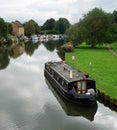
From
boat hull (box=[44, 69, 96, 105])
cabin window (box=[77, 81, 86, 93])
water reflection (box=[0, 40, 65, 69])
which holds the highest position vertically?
cabin window (box=[77, 81, 86, 93])

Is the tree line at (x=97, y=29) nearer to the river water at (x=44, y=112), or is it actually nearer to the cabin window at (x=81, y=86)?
the river water at (x=44, y=112)

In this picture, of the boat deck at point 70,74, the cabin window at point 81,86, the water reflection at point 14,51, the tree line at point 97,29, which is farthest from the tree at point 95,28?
the cabin window at point 81,86

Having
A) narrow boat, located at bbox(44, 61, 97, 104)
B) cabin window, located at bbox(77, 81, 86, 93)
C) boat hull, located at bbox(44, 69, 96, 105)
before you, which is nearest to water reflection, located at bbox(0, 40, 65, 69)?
narrow boat, located at bbox(44, 61, 97, 104)

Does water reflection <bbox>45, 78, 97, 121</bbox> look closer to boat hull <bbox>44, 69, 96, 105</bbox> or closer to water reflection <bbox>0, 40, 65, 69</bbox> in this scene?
boat hull <bbox>44, 69, 96, 105</bbox>

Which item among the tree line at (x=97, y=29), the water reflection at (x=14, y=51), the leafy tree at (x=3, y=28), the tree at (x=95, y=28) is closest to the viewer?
the water reflection at (x=14, y=51)

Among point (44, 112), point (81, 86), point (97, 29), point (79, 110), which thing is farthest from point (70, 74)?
point (97, 29)

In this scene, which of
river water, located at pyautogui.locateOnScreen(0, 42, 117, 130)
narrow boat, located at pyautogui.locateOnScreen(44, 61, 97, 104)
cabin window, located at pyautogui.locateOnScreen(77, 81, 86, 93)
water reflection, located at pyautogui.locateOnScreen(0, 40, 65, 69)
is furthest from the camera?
water reflection, located at pyautogui.locateOnScreen(0, 40, 65, 69)

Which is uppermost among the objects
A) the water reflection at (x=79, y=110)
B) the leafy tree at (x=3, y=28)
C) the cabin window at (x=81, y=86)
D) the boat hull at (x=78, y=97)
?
the leafy tree at (x=3, y=28)

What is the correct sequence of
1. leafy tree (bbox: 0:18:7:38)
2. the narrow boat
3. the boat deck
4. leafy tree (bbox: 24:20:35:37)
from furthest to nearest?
leafy tree (bbox: 24:20:35:37) < leafy tree (bbox: 0:18:7:38) < the boat deck < the narrow boat

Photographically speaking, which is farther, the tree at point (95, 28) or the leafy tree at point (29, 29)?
the leafy tree at point (29, 29)

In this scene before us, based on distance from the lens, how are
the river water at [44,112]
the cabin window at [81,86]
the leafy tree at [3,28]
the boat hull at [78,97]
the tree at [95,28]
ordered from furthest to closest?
the leafy tree at [3,28], the tree at [95,28], the cabin window at [81,86], the boat hull at [78,97], the river water at [44,112]

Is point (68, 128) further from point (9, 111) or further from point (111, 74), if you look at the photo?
point (111, 74)

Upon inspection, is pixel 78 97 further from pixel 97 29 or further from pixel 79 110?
pixel 97 29

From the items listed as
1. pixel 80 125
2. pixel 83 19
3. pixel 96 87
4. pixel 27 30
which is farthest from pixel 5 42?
pixel 80 125
